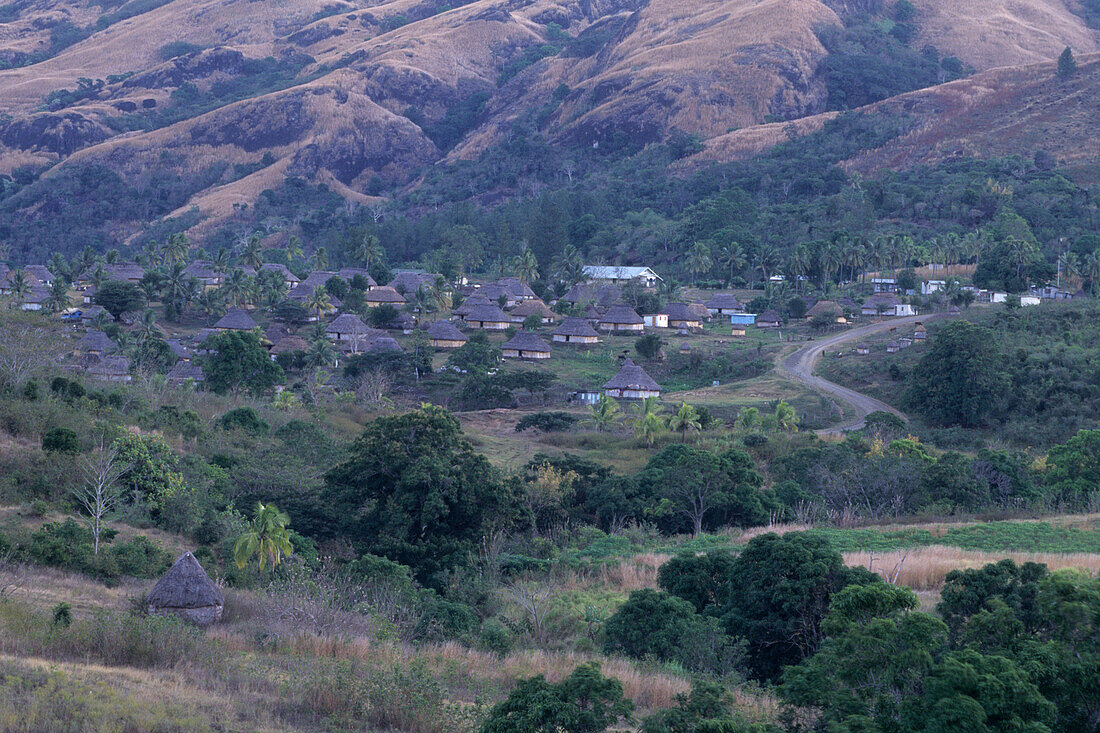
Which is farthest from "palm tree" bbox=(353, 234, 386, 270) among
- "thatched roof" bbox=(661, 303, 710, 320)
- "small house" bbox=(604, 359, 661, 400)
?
"small house" bbox=(604, 359, 661, 400)

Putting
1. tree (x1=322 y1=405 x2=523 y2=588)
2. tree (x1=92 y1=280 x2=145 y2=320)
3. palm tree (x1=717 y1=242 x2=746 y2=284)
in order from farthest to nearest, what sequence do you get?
1. palm tree (x1=717 y1=242 x2=746 y2=284)
2. tree (x1=92 y1=280 x2=145 y2=320)
3. tree (x1=322 y1=405 x2=523 y2=588)

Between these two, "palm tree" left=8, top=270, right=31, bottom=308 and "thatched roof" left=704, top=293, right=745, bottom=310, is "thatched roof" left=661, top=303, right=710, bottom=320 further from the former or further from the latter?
"palm tree" left=8, top=270, right=31, bottom=308

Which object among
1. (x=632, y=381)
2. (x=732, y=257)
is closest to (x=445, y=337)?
(x=632, y=381)

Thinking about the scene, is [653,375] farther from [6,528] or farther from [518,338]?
[6,528]

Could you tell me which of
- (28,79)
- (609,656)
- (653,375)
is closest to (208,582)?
(609,656)

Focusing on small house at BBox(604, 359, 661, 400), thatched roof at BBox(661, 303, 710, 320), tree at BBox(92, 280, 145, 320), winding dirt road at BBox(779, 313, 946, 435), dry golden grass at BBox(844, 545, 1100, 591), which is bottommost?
winding dirt road at BBox(779, 313, 946, 435)

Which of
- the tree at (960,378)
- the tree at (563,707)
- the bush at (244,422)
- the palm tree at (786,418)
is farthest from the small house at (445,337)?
the tree at (563,707)
